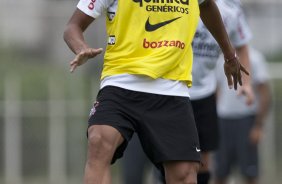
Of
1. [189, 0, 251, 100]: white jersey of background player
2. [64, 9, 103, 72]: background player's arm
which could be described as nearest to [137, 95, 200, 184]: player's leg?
[64, 9, 103, 72]: background player's arm

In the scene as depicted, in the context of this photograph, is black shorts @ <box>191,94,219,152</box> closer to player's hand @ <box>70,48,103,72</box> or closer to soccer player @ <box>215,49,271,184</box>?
player's hand @ <box>70,48,103,72</box>

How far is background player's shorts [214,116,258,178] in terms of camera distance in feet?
41.8

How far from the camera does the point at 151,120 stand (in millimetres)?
6555

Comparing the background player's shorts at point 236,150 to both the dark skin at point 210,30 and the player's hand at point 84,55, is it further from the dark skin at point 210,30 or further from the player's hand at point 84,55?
the player's hand at point 84,55

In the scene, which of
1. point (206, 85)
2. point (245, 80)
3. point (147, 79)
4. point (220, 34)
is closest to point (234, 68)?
point (220, 34)

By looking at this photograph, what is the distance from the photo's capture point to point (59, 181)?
56.5ft

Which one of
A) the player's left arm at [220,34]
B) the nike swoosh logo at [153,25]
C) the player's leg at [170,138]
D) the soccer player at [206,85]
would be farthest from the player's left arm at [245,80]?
the nike swoosh logo at [153,25]

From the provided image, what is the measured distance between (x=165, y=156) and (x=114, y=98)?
466 mm

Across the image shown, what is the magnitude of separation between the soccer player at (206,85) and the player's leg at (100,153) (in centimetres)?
216

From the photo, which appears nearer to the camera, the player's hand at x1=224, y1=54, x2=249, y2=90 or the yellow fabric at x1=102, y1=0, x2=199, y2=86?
the yellow fabric at x1=102, y1=0, x2=199, y2=86

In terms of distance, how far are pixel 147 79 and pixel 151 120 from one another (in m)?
0.25

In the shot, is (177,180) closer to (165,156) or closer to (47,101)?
(165,156)

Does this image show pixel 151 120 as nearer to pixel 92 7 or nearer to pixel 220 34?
pixel 92 7

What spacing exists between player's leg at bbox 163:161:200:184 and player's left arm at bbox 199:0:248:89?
2.71 feet
